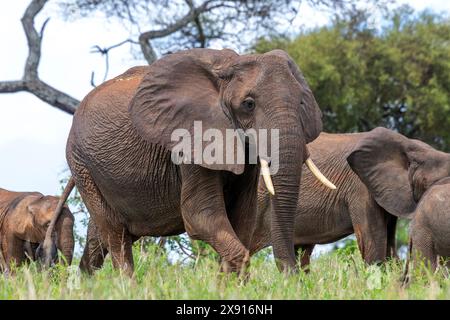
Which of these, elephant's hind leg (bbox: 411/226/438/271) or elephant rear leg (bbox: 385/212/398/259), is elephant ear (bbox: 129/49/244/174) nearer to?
elephant's hind leg (bbox: 411/226/438/271)

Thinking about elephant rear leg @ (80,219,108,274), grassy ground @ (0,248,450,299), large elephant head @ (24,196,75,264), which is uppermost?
large elephant head @ (24,196,75,264)

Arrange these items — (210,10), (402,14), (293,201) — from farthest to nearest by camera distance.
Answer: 1. (402,14)
2. (210,10)
3. (293,201)

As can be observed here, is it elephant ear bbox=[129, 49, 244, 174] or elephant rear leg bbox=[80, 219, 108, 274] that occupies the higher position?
elephant ear bbox=[129, 49, 244, 174]

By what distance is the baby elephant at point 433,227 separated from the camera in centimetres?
864

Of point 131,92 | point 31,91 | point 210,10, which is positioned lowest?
point 131,92

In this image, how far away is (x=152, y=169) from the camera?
24.5ft

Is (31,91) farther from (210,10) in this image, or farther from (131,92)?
(131,92)

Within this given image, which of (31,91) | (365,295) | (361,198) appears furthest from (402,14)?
(365,295)

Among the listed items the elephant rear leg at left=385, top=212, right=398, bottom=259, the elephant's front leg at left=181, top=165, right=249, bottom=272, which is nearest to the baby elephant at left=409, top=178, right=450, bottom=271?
A: the elephant rear leg at left=385, top=212, right=398, bottom=259

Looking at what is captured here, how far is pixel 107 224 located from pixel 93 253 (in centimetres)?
78

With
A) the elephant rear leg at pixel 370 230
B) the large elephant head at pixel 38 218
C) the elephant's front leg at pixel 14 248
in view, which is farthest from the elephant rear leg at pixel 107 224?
the elephant's front leg at pixel 14 248

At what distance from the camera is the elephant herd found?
21.9 feet
